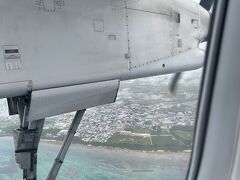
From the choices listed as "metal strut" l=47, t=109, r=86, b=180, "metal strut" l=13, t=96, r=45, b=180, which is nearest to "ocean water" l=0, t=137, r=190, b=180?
"metal strut" l=47, t=109, r=86, b=180

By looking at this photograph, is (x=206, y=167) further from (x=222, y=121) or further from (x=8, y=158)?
(x=8, y=158)

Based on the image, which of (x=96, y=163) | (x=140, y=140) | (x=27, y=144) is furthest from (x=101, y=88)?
(x=96, y=163)

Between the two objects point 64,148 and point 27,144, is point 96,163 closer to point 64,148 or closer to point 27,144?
point 64,148

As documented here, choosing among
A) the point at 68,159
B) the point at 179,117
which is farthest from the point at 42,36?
the point at 68,159

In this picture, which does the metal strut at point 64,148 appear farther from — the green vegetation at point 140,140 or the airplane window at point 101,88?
the green vegetation at point 140,140

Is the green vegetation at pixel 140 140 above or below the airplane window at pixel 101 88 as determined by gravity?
below

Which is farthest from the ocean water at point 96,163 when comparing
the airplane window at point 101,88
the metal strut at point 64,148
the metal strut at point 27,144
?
the metal strut at point 27,144
